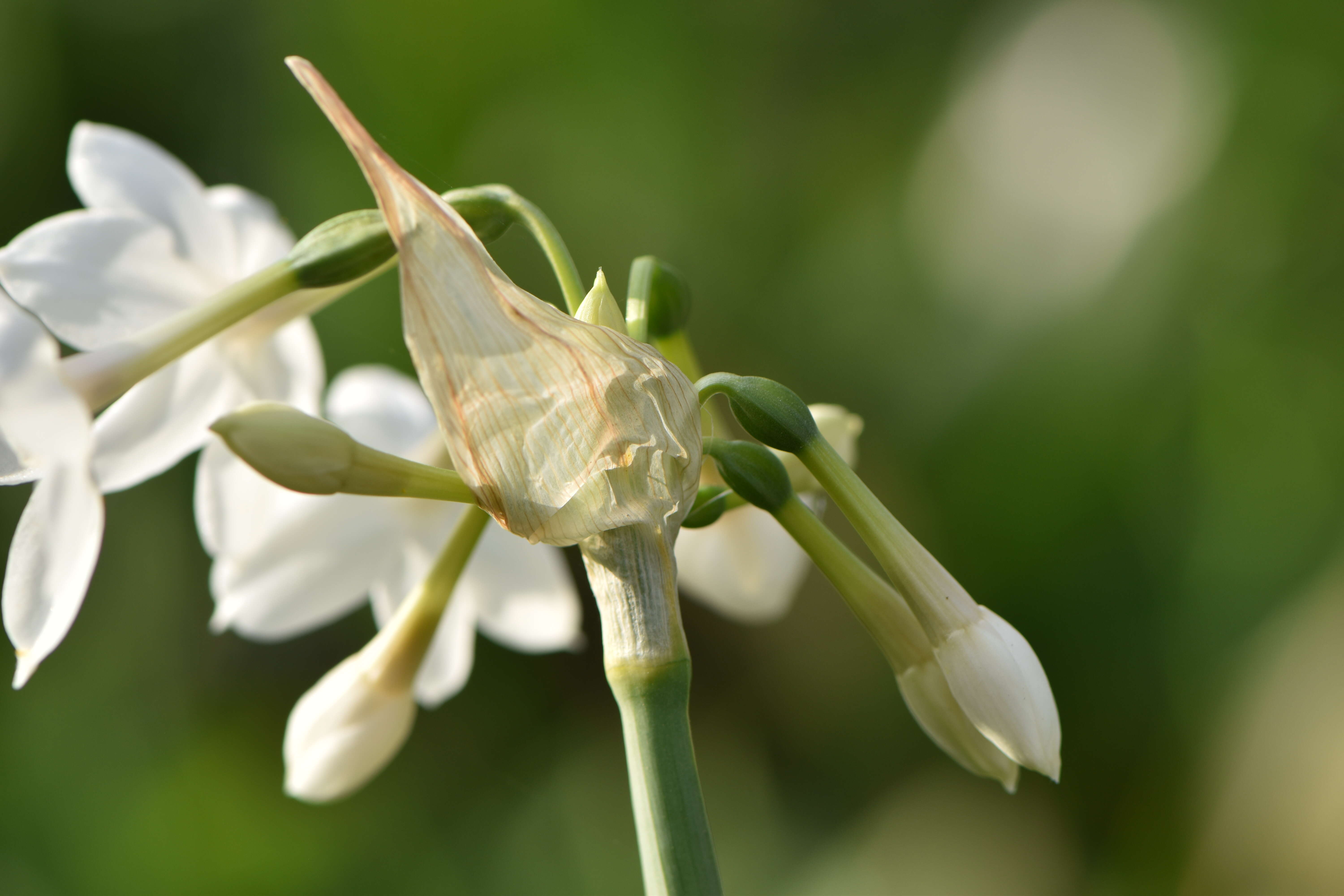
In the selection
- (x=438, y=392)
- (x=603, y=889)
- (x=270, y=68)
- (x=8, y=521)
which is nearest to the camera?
(x=438, y=392)

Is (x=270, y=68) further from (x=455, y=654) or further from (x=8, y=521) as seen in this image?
(x=455, y=654)

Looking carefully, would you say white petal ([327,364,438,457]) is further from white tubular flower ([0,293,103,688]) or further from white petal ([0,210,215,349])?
white tubular flower ([0,293,103,688])

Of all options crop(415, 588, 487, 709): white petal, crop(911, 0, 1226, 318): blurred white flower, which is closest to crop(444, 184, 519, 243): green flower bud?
crop(415, 588, 487, 709): white petal

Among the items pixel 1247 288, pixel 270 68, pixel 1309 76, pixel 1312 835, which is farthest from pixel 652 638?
pixel 270 68

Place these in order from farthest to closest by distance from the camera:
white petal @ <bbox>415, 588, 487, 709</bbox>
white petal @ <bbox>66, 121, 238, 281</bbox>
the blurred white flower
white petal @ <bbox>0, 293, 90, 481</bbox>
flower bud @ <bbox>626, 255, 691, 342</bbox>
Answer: the blurred white flower < white petal @ <bbox>415, 588, 487, 709</bbox> < white petal @ <bbox>66, 121, 238, 281</bbox> < flower bud @ <bbox>626, 255, 691, 342</bbox> < white petal @ <bbox>0, 293, 90, 481</bbox>

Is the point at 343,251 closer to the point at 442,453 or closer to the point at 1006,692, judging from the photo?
the point at 442,453

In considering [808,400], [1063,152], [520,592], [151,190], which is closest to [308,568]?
[520,592]

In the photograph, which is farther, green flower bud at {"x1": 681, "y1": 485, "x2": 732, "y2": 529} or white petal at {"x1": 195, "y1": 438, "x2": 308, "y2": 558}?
white petal at {"x1": 195, "y1": 438, "x2": 308, "y2": 558}
